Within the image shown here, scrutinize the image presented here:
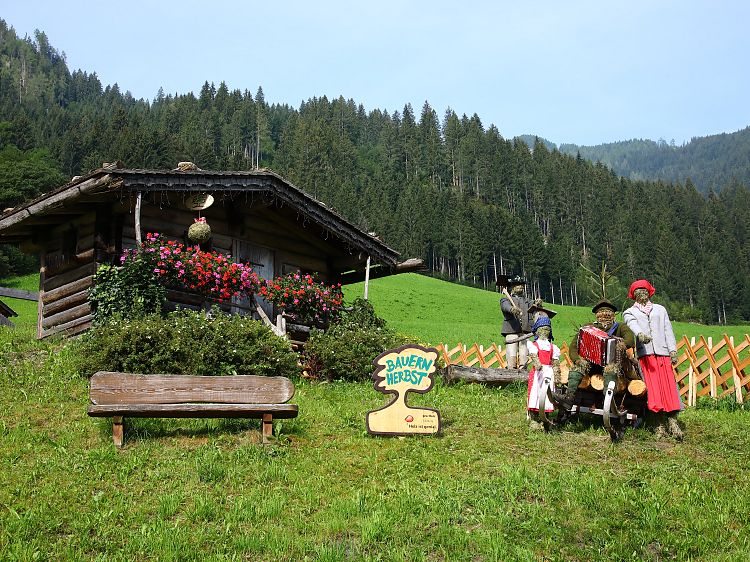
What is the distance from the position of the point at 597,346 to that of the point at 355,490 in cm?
467

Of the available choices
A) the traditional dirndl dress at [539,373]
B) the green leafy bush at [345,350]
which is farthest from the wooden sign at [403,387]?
the green leafy bush at [345,350]

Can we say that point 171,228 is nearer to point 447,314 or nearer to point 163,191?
point 163,191

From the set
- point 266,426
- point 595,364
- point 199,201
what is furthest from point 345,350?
point 595,364

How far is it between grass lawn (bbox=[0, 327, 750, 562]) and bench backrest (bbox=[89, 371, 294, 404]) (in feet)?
1.84

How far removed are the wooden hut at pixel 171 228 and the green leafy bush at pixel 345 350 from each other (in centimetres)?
281

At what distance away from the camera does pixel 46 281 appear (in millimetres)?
18344

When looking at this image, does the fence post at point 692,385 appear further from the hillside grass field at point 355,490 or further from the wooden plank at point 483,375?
the hillside grass field at point 355,490

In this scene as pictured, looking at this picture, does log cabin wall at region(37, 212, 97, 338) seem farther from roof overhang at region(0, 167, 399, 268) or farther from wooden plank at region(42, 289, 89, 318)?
roof overhang at region(0, 167, 399, 268)

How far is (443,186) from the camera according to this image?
136625 millimetres

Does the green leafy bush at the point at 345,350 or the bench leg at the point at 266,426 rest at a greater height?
the green leafy bush at the point at 345,350

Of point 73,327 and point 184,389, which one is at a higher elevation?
point 73,327

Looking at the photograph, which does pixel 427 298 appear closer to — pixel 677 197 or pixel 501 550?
pixel 501 550

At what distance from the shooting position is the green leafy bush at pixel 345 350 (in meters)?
15.5

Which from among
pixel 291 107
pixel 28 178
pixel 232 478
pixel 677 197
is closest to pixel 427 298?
pixel 28 178
